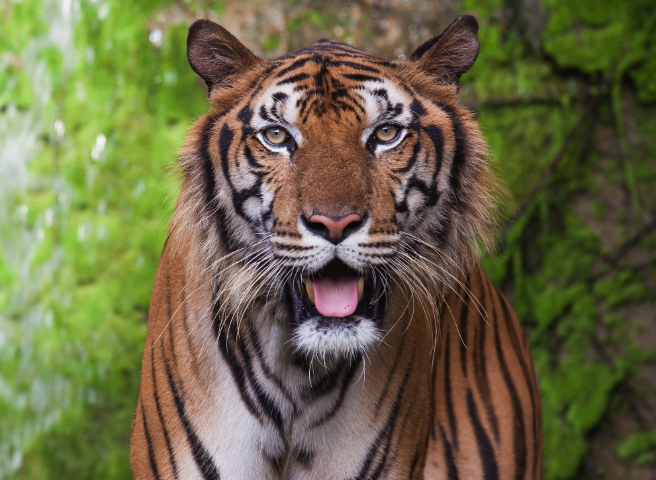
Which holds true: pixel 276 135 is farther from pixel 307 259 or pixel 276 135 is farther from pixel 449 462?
pixel 449 462

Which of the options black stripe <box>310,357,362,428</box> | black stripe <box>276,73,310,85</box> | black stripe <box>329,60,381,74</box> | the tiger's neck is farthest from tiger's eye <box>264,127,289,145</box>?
black stripe <box>310,357,362,428</box>

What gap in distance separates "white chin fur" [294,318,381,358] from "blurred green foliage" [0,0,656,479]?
261 cm

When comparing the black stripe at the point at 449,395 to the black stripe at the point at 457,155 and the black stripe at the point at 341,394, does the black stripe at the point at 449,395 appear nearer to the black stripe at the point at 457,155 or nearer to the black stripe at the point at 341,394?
the black stripe at the point at 341,394

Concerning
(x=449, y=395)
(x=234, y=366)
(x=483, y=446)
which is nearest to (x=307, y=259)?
(x=234, y=366)

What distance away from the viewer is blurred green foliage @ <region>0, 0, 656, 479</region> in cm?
439

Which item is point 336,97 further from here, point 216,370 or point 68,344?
point 68,344

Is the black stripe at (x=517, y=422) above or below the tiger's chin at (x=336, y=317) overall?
below

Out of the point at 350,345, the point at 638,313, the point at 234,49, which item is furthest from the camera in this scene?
the point at 638,313

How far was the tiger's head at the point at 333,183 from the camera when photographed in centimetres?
176

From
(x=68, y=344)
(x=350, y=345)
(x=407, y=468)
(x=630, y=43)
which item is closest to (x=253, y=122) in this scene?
(x=350, y=345)

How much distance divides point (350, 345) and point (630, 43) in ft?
10.9

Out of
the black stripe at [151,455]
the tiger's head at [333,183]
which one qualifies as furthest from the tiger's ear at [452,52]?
the black stripe at [151,455]

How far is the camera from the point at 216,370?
2027mm

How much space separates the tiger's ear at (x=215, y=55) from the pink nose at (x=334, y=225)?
20.1 inches
